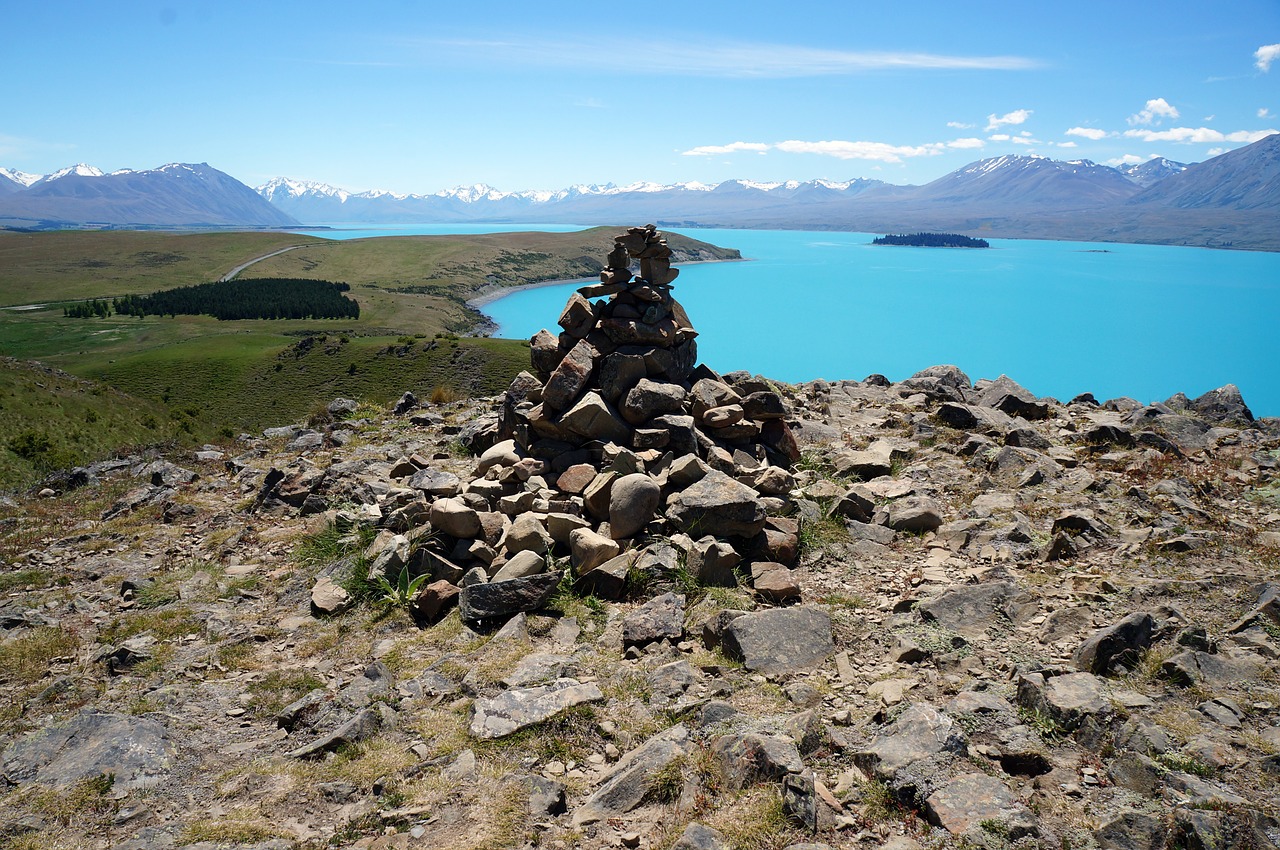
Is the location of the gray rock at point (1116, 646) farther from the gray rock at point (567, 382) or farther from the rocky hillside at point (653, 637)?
the gray rock at point (567, 382)

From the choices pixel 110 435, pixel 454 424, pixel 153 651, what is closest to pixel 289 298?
pixel 110 435

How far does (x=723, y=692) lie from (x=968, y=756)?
248 centimetres

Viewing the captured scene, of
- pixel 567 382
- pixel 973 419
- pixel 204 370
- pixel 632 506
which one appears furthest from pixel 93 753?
pixel 204 370

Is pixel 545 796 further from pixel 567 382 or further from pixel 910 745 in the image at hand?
pixel 567 382

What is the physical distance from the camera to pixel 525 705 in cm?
766

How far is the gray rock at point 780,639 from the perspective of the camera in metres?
8.29

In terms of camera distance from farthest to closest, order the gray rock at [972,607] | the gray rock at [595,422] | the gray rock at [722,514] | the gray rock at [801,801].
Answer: the gray rock at [595,422]
the gray rock at [722,514]
the gray rock at [972,607]
the gray rock at [801,801]

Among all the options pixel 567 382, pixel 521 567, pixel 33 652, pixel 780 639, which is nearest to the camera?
pixel 780 639

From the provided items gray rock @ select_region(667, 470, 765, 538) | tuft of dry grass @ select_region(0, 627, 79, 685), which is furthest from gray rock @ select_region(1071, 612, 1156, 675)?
tuft of dry grass @ select_region(0, 627, 79, 685)

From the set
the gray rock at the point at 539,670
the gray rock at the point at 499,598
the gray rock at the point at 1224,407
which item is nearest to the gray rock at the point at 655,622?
the gray rock at the point at 539,670

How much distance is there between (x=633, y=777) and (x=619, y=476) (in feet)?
20.2

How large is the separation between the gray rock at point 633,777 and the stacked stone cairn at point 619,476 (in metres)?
3.60

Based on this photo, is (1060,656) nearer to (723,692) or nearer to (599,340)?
(723,692)

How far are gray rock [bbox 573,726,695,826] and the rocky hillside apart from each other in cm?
3
